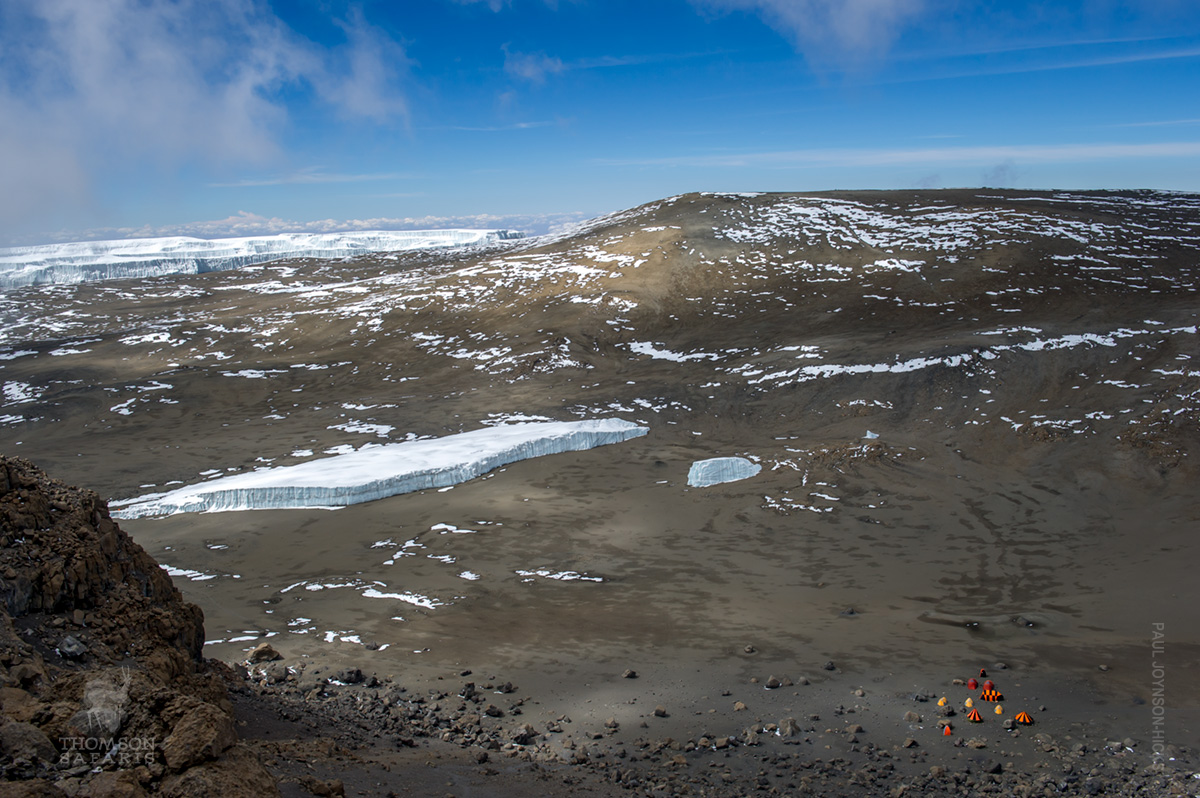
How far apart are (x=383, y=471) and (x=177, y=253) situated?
450 ft

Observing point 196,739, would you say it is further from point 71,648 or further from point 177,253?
point 177,253

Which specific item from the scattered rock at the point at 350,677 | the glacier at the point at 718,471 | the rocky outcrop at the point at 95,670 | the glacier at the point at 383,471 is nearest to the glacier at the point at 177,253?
the glacier at the point at 383,471

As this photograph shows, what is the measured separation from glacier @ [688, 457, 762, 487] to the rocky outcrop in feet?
48.6

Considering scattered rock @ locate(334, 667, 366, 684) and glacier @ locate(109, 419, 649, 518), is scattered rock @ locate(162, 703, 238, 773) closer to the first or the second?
scattered rock @ locate(334, 667, 366, 684)

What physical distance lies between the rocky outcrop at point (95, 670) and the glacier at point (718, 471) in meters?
14.8

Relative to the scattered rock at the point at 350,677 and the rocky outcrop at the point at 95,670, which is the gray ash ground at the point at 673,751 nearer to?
the scattered rock at the point at 350,677

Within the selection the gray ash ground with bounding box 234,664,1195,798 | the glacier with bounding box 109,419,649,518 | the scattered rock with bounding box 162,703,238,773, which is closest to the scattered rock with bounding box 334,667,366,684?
the gray ash ground with bounding box 234,664,1195,798

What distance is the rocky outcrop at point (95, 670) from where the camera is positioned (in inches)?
171

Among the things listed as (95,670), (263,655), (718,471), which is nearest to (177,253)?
(718,471)

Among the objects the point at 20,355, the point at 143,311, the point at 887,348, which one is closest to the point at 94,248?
the point at 143,311

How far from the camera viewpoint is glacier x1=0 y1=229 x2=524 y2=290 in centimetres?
10800

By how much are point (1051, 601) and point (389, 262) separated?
6513 cm

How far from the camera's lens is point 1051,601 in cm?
1452

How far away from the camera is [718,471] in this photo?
22172 mm
